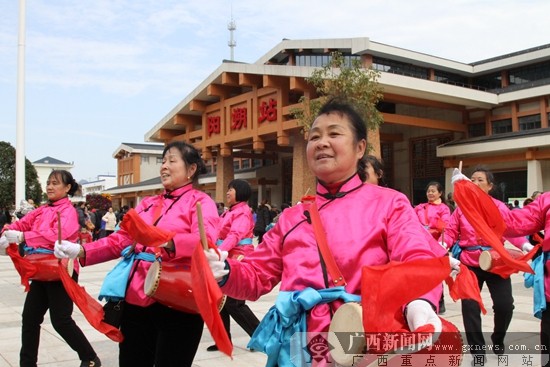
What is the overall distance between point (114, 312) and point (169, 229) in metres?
0.62

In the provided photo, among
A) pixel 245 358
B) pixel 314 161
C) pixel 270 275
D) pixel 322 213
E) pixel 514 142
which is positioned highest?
pixel 514 142

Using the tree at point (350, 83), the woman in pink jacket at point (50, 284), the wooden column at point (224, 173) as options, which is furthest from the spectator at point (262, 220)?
the woman in pink jacket at point (50, 284)

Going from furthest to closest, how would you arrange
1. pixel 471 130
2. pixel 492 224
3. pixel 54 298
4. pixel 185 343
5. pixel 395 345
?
pixel 471 130 < pixel 54 298 < pixel 492 224 < pixel 185 343 < pixel 395 345

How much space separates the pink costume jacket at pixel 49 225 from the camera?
447 centimetres

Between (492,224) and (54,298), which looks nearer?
(492,224)

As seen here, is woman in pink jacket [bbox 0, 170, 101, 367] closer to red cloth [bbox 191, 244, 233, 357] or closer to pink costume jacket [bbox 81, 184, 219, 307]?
pink costume jacket [bbox 81, 184, 219, 307]

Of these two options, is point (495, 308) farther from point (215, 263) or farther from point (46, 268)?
point (46, 268)

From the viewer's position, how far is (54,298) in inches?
167

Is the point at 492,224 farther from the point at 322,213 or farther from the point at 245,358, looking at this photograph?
the point at 245,358

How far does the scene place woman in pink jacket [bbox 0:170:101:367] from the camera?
4148 mm

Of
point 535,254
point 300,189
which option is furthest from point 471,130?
point 535,254

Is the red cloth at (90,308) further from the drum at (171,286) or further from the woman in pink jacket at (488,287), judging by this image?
the woman in pink jacket at (488,287)

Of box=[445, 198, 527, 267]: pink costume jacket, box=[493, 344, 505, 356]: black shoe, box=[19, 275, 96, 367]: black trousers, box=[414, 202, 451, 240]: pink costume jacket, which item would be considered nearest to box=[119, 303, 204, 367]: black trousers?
box=[19, 275, 96, 367]: black trousers

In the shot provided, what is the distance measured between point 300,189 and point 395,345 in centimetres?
2196
